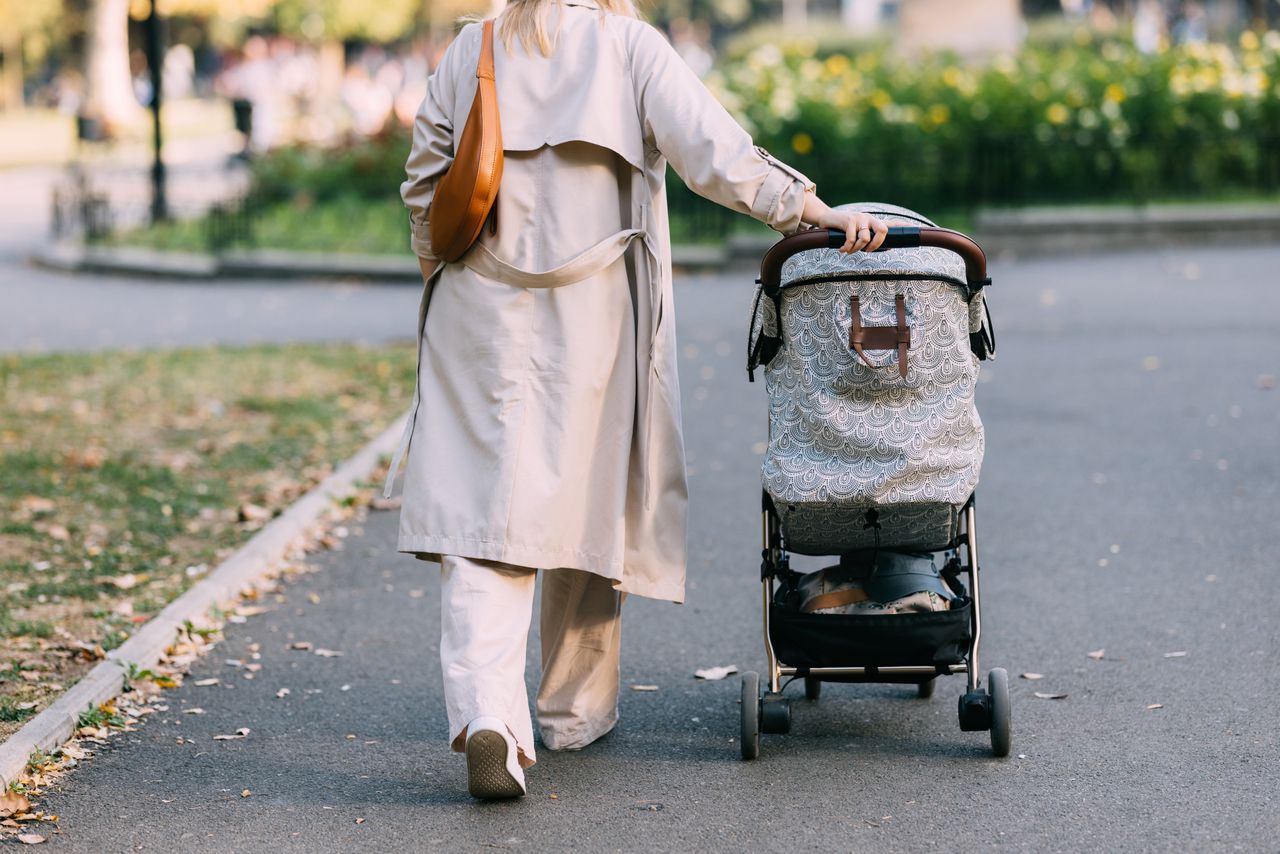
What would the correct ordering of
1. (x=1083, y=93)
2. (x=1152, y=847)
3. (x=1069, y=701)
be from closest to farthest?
1. (x=1152, y=847)
2. (x=1069, y=701)
3. (x=1083, y=93)

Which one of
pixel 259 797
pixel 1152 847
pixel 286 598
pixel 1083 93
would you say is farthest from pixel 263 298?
pixel 1152 847

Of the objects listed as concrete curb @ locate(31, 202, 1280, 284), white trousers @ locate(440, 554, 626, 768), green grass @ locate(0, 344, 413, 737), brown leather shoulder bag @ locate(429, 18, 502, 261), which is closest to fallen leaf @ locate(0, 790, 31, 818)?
green grass @ locate(0, 344, 413, 737)

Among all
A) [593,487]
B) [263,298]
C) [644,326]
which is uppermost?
[644,326]

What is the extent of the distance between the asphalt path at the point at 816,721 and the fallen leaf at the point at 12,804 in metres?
0.08

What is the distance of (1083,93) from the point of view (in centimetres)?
1659

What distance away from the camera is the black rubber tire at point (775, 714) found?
440 centimetres

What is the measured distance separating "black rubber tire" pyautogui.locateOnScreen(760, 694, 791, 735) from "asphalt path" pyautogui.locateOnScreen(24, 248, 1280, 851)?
103 mm

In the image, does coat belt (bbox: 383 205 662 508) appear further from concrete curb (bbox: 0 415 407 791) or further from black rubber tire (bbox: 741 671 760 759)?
concrete curb (bbox: 0 415 407 791)

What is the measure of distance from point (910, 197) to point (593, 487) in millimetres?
12587

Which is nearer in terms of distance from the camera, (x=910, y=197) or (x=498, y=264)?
(x=498, y=264)

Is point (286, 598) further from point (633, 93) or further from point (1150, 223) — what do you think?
point (1150, 223)

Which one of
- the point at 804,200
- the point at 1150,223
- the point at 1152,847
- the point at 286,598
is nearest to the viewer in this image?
the point at 1152,847

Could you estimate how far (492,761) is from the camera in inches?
160

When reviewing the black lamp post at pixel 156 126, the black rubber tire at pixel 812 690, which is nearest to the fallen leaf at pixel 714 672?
the black rubber tire at pixel 812 690
